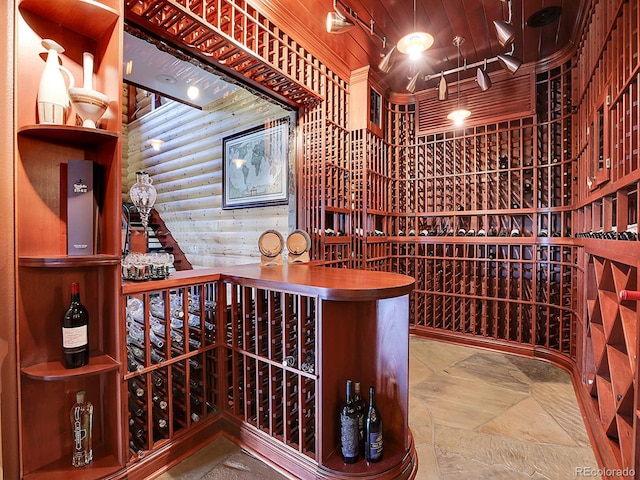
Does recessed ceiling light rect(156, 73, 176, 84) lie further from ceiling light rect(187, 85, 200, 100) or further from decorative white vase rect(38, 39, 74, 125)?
decorative white vase rect(38, 39, 74, 125)

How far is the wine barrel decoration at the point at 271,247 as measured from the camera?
238 cm

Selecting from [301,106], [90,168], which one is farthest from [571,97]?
[90,168]

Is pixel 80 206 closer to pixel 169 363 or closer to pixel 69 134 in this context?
pixel 69 134

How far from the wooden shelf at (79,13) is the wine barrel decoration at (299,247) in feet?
5.37

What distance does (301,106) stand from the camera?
2.81 meters

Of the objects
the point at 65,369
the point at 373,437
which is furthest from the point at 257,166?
the point at 373,437

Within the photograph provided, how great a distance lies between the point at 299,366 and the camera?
1.56 meters

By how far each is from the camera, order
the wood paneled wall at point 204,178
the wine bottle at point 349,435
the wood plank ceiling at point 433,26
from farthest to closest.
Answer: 1. the wood paneled wall at point 204,178
2. the wood plank ceiling at point 433,26
3. the wine bottle at point 349,435

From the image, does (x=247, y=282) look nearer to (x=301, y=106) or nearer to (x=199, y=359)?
(x=199, y=359)

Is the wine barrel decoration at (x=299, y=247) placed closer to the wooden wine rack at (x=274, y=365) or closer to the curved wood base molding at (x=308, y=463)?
the wooden wine rack at (x=274, y=365)

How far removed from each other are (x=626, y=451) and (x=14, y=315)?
256cm

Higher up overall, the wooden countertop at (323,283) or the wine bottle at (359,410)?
the wooden countertop at (323,283)

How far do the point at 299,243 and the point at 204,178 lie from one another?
2.62m

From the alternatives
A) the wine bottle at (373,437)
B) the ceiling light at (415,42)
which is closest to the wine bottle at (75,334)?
the wine bottle at (373,437)
